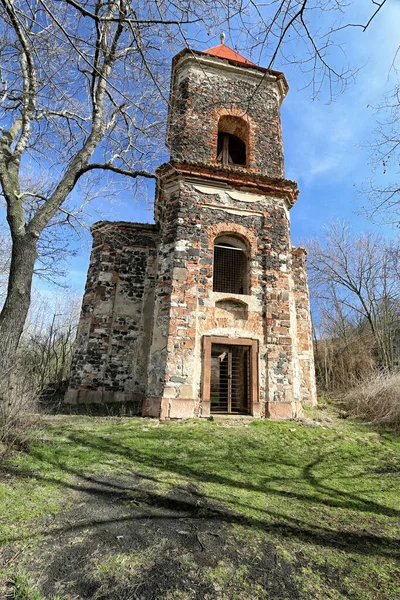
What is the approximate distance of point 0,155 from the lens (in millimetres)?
6363

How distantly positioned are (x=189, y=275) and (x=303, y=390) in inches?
226

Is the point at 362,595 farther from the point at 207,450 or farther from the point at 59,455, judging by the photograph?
the point at 59,455

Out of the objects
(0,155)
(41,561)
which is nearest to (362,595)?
(41,561)

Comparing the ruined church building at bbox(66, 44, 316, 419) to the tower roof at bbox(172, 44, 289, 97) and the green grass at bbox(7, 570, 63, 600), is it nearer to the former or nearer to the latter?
the tower roof at bbox(172, 44, 289, 97)

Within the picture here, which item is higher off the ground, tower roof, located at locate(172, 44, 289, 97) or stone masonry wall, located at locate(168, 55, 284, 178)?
tower roof, located at locate(172, 44, 289, 97)

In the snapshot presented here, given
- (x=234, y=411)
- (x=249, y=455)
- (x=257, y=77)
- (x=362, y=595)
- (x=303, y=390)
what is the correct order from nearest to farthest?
1. (x=362, y=595)
2. (x=249, y=455)
3. (x=234, y=411)
4. (x=303, y=390)
5. (x=257, y=77)

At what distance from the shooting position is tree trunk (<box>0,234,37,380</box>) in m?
5.24

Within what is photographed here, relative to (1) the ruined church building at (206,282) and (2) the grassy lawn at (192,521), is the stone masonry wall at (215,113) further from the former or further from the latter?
(2) the grassy lawn at (192,521)

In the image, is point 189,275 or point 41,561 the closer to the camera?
point 41,561

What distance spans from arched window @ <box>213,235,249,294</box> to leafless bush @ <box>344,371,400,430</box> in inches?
207

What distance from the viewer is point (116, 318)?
11.0 metres

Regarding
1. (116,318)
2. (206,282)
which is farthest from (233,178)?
(116,318)

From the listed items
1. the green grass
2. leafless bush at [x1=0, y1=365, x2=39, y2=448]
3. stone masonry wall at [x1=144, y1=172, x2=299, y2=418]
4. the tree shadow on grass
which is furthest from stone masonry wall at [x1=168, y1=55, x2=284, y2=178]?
the green grass

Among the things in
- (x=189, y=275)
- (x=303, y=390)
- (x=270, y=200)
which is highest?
(x=270, y=200)
